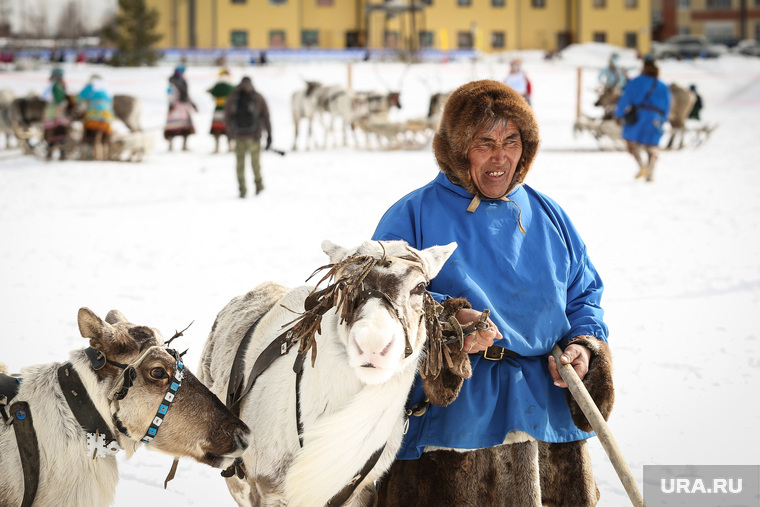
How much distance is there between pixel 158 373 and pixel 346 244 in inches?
215

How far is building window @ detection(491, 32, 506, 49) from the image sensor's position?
4756cm

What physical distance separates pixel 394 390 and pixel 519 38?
48.5 meters

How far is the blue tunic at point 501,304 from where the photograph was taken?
8.10 feet

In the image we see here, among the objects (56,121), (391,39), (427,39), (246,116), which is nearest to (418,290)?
(246,116)

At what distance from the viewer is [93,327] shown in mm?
2346

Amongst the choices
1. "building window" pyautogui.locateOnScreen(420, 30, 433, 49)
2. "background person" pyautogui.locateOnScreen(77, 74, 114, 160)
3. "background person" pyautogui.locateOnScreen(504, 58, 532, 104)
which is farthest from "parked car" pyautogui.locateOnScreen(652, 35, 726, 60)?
"background person" pyautogui.locateOnScreen(77, 74, 114, 160)

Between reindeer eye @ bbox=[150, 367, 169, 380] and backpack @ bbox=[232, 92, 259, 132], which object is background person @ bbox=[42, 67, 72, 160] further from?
reindeer eye @ bbox=[150, 367, 169, 380]

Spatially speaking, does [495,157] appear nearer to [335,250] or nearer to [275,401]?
[335,250]

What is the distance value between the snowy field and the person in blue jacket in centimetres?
107

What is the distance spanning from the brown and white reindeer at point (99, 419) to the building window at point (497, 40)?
47.6m

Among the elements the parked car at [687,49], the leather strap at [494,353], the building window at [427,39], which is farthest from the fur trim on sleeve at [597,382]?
the building window at [427,39]

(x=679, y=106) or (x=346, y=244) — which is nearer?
(x=346, y=244)

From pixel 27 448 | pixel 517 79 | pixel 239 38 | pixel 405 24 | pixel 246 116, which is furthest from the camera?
pixel 405 24

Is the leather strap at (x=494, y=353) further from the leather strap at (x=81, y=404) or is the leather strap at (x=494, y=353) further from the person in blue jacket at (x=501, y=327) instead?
the leather strap at (x=81, y=404)
